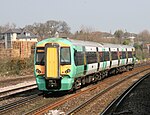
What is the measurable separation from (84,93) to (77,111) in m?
5.41

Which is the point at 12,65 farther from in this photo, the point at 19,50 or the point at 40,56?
the point at 40,56

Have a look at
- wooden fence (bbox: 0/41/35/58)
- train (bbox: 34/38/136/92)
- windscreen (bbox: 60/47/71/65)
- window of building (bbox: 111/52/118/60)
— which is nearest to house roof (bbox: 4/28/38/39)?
wooden fence (bbox: 0/41/35/58)

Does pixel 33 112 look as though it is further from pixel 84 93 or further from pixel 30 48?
pixel 30 48

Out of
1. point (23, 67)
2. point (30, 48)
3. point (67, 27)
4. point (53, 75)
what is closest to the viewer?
point (53, 75)

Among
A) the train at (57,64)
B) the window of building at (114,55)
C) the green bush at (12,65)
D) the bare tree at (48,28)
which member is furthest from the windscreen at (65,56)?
the bare tree at (48,28)

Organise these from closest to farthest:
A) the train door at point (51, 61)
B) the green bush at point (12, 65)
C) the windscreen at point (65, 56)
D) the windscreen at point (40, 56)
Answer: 1. the train door at point (51, 61)
2. the windscreen at point (65, 56)
3. the windscreen at point (40, 56)
4. the green bush at point (12, 65)

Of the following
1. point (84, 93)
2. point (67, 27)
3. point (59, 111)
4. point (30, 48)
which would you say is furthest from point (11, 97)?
point (67, 27)

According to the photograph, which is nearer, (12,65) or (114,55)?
(114,55)

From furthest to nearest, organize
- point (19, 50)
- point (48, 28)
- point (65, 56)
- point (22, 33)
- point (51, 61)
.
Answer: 1. point (48, 28)
2. point (22, 33)
3. point (19, 50)
4. point (65, 56)
5. point (51, 61)

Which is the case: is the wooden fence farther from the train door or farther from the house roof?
the house roof

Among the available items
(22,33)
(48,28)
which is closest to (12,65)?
(22,33)

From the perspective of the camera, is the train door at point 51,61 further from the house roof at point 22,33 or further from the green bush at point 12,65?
the house roof at point 22,33

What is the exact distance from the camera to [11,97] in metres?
16.1

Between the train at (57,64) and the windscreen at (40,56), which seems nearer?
the train at (57,64)
